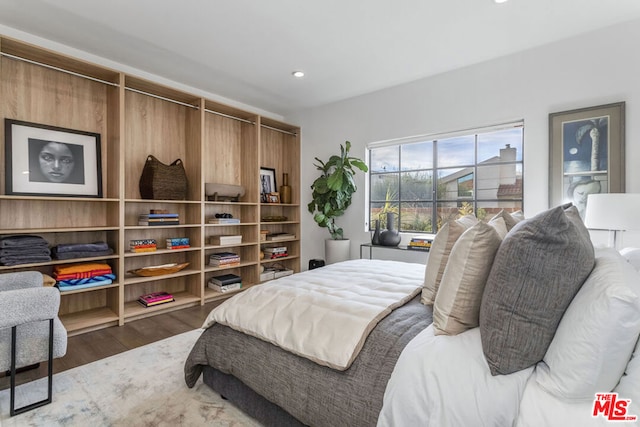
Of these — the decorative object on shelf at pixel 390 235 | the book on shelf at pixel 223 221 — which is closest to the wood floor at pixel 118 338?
the book on shelf at pixel 223 221

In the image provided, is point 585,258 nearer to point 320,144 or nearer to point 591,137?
point 591,137

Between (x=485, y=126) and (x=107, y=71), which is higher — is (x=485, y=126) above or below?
below

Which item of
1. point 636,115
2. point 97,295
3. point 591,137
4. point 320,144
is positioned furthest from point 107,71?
point 636,115

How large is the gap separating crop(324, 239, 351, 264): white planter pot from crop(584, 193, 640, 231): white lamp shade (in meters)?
2.58

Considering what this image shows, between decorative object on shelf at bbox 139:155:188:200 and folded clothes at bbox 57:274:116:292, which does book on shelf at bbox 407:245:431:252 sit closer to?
decorative object on shelf at bbox 139:155:188:200

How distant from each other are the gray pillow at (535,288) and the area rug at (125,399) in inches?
49.6

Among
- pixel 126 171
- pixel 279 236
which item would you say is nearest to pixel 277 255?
pixel 279 236

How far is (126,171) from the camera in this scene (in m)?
3.33

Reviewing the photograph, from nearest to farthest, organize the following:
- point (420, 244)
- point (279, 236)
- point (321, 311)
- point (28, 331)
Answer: point (321, 311)
point (28, 331)
point (420, 244)
point (279, 236)

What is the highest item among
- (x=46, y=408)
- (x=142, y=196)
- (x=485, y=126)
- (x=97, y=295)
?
(x=485, y=126)

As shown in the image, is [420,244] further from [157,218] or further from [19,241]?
[19,241]

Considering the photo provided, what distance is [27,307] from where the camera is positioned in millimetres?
1631

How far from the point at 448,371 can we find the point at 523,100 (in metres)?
3.09

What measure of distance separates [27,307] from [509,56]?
4.29m
